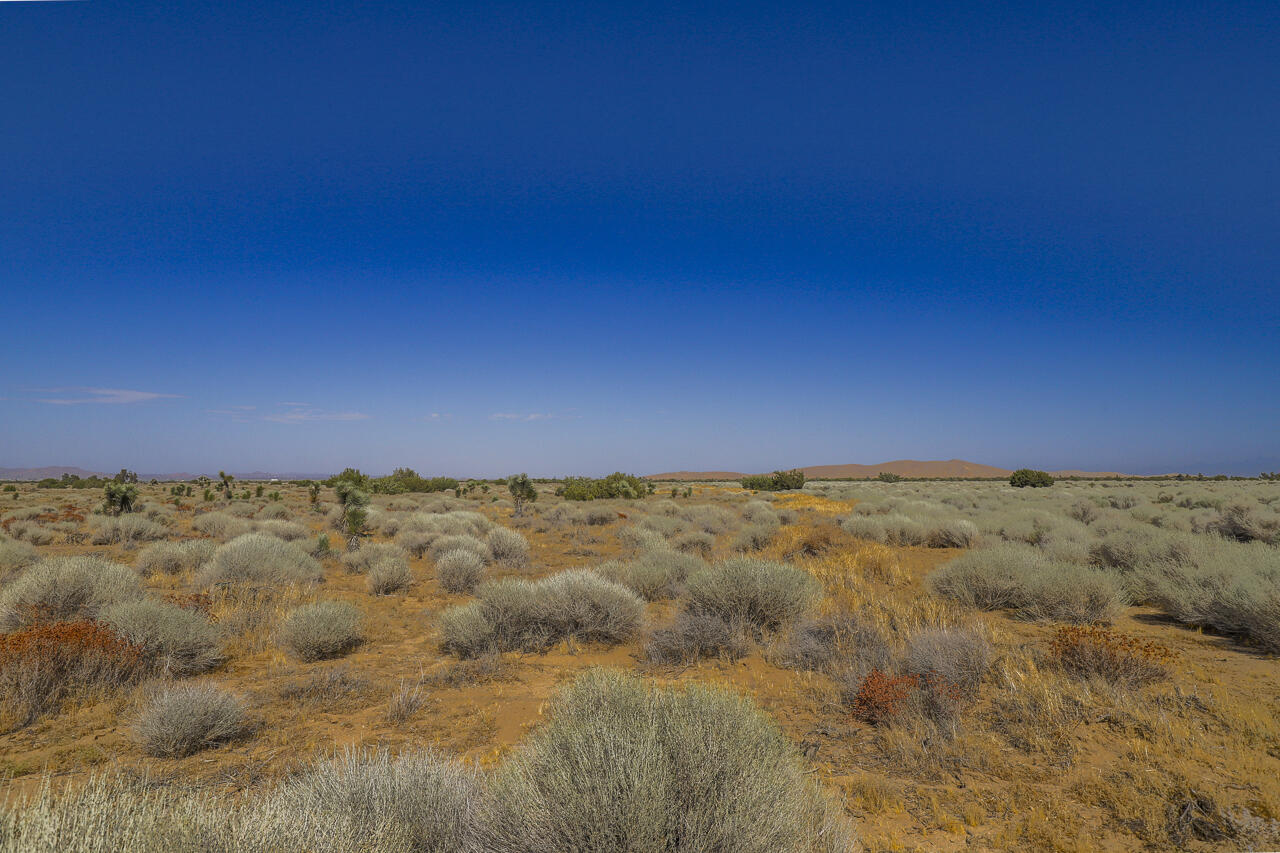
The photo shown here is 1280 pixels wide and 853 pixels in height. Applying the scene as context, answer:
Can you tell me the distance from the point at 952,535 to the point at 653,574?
9.44 metres

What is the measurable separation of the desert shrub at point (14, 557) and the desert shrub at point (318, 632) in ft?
25.5

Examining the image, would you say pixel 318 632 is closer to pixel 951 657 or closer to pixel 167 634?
pixel 167 634

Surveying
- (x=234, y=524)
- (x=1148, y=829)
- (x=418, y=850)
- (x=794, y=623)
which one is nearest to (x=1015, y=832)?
(x=1148, y=829)

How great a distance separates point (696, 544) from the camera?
14234 mm

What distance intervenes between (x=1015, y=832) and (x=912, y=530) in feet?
41.3

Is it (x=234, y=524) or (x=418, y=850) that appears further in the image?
(x=234, y=524)

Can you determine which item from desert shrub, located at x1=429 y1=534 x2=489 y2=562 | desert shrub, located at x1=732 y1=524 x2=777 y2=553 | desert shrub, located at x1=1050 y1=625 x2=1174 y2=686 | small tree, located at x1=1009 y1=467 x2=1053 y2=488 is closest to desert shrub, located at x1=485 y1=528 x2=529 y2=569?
desert shrub, located at x1=429 y1=534 x2=489 y2=562

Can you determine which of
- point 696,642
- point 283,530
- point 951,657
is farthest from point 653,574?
point 283,530

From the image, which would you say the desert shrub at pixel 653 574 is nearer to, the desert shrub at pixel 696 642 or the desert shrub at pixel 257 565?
the desert shrub at pixel 696 642

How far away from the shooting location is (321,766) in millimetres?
2848

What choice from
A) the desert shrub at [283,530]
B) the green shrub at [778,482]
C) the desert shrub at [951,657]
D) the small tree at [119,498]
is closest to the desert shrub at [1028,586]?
the desert shrub at [951,657]

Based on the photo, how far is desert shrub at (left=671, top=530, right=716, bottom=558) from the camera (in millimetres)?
13977

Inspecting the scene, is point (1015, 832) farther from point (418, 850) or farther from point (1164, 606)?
point (1164, 606)

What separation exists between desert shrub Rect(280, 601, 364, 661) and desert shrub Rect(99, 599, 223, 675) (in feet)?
2.46
